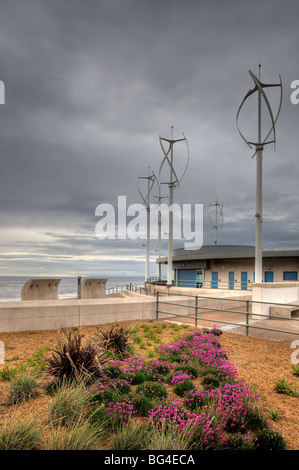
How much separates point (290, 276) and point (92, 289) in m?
20.7

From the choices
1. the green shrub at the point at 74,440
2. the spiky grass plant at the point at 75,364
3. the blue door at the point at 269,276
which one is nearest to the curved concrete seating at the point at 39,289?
the spiky grass plant at the point at 75,364

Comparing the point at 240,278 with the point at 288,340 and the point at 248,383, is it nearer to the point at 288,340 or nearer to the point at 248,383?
the point at 288,340

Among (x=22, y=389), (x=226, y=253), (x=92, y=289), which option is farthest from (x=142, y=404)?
(x=226, y=253)

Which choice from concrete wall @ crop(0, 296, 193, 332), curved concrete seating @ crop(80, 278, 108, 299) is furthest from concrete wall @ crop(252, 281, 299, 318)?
curved concrete seating @ crop(80, 278, 108, 299)

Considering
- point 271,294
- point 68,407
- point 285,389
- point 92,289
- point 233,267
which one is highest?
point 233,267

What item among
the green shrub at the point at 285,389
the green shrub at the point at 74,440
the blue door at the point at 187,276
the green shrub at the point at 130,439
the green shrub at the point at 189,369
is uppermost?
the green shrub at the point at 74,440

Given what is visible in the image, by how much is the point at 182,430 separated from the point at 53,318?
8721 mm

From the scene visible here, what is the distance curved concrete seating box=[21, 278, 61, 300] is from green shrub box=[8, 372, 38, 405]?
12.4 metres

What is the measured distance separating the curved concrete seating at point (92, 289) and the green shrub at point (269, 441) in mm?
18427

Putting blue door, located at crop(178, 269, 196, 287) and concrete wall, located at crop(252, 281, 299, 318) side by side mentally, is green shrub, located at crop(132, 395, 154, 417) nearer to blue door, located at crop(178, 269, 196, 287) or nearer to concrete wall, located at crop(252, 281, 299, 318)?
concrete wall, located at crop(252, 281, 299, 318)

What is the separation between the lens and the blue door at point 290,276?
3078cm

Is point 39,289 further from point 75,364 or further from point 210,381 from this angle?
point 210,381

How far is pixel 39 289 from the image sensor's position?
17562 millimetres

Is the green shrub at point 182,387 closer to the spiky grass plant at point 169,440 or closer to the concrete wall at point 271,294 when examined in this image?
the spiky grass plant at point 169,440
